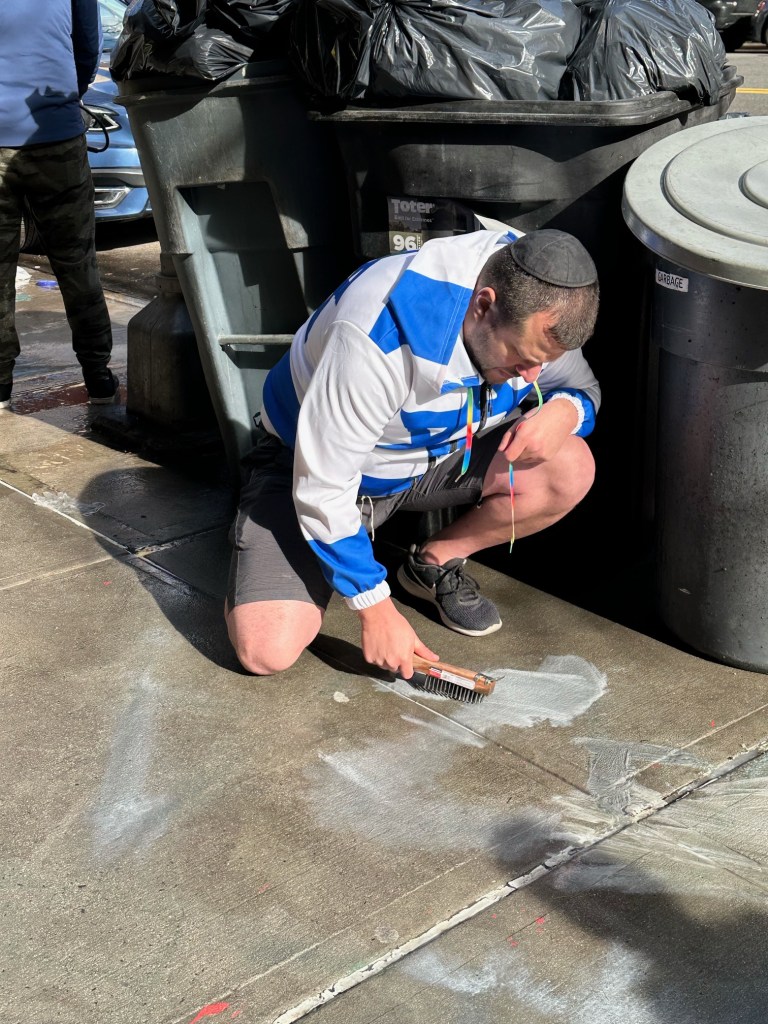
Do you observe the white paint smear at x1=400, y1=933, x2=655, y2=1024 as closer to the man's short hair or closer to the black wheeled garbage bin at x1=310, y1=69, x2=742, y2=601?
the man's short hair

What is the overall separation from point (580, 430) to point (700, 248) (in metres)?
0.69

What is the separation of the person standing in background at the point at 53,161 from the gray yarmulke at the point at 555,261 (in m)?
2.59

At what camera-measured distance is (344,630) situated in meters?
3.16

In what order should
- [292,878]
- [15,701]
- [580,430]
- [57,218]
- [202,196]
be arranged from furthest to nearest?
1. [57,218]
2. [202,196]
3. [580,430]
4. [15,701]
5. [292,878]

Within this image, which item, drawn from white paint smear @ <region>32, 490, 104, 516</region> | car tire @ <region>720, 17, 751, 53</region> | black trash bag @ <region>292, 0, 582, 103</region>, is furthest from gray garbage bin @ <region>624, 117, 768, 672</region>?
car tire @ <region>720, 17, 751, 53</region>

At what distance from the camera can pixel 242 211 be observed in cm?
354

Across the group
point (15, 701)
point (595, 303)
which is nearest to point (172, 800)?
point (15, 701)

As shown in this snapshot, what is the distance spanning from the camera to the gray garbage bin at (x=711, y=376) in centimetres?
254

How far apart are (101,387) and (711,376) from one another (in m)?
2.92

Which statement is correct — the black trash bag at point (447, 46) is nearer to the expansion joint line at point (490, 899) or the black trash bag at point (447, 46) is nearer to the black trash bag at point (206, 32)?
the black trash bag at point (206, 32)

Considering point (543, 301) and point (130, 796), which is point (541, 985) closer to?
point (130, 796)

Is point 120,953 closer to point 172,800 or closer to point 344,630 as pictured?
point 172,800

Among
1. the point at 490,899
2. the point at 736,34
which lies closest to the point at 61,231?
the point at 490,899

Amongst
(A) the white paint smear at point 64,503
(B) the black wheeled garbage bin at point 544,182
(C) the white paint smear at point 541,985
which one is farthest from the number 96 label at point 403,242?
(C) the white paint smear at point 541,985
